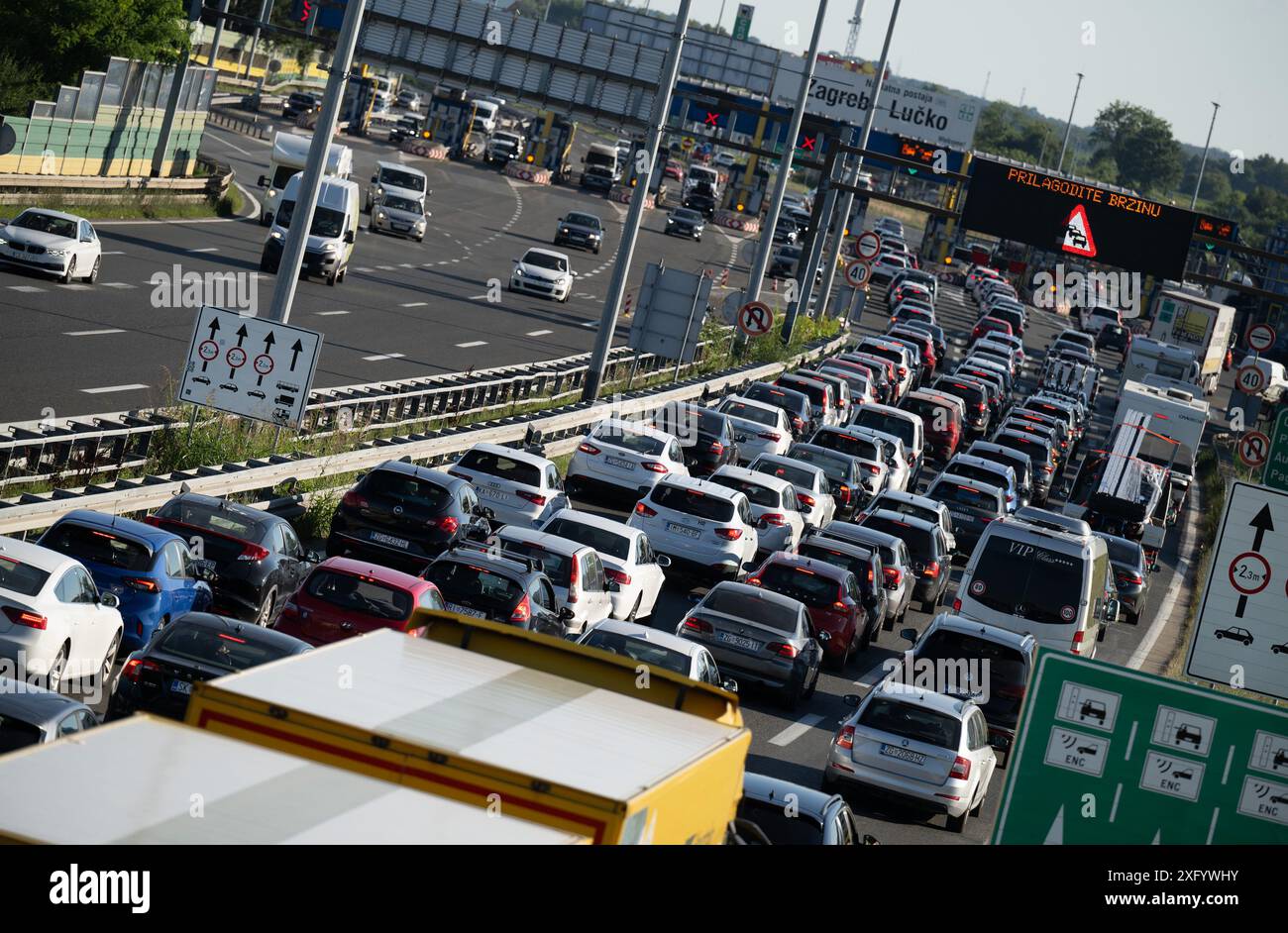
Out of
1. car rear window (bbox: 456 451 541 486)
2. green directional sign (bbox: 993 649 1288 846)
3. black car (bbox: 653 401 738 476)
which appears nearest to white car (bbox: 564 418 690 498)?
black car (bbox: 653 401 738 476)

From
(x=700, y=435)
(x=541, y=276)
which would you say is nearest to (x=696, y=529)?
(x=700, y=435)

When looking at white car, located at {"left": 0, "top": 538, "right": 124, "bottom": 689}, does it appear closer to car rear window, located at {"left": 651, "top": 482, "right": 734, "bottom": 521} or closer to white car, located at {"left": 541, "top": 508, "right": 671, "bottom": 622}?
Result: white car, located at {"left": 541, "top": 508, "right": 671, "bottom": 622}

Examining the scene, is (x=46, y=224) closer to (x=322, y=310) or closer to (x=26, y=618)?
(x=322, y=310)

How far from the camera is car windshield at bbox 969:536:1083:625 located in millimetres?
25125

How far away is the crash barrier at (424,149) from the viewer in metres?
108

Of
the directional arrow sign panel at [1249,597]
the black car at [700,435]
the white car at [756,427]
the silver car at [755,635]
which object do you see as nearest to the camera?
the directional arrow sign panel at [1249,597]

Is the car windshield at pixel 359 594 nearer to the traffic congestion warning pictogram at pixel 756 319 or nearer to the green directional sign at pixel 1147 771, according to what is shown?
the green directional sign at pixel 1147 771

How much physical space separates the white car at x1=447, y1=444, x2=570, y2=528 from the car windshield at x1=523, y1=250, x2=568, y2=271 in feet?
114

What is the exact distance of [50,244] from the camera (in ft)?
127

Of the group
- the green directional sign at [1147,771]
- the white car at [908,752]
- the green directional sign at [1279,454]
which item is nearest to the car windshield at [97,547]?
the white car at [908,752]

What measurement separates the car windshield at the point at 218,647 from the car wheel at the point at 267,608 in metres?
4.22

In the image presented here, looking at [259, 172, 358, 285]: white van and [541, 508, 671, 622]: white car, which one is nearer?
[541, 508, 671, 622]: white car

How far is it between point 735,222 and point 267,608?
3828 inches

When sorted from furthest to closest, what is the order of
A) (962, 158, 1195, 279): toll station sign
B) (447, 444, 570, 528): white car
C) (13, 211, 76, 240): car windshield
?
(962, 158, 1195, 279): toll station sign, (13, 211, 76, 240): car windshield, (447, 444, 570, 528): white car
